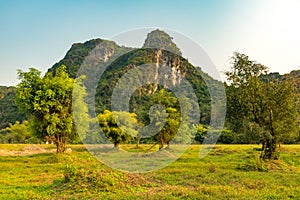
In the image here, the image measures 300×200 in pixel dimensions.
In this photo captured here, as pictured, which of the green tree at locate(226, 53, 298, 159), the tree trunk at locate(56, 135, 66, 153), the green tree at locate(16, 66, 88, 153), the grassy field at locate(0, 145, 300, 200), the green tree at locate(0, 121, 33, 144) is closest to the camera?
the grassy field at locate(0, 145, 300, 200)

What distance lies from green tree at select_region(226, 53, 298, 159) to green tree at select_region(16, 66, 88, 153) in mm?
17469

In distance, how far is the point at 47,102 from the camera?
3155 centimetres

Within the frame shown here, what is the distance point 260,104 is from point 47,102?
2099 cm

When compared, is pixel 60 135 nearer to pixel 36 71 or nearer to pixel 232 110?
pixel 36 71

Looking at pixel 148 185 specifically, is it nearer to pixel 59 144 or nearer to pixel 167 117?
pixel 167 117

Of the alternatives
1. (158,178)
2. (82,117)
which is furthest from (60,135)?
(158,178)

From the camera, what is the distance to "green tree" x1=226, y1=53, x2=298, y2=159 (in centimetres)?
2686

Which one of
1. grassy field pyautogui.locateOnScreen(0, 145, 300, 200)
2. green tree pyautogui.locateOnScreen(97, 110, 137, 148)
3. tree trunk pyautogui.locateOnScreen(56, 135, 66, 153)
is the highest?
green tree pyautogui.locateOnScreen(97, 110, 137, 148)

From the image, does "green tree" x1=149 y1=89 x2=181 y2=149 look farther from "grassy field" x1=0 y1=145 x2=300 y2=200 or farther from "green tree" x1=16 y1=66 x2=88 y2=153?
"grassy field" x1=0 y1=145 x2=300 y2=200

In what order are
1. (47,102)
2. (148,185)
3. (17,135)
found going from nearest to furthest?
(148,185) → (47,102) → (17,135)

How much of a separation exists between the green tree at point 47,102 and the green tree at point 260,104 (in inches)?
688

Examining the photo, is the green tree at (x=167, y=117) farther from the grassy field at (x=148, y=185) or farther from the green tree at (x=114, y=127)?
the grassy field at (x=148, y=185)

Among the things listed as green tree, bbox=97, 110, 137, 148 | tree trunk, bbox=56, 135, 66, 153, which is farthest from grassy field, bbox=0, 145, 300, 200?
green tree, bbox=97, 110, 137, 148

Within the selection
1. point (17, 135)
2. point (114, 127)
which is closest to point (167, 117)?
point (114, 127)
